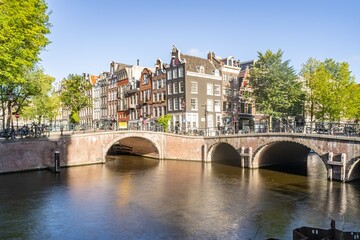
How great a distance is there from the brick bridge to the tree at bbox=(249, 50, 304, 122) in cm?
970

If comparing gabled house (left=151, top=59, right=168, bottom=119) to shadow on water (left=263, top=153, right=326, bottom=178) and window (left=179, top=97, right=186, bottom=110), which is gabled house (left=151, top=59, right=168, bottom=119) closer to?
window (left=179, top=97, right=186, bottom=110)

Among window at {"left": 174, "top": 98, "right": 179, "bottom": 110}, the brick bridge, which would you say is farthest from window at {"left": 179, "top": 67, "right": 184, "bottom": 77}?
the brick bridge

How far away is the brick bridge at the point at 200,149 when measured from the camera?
2694 cm

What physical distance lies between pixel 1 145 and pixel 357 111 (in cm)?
→ 4927

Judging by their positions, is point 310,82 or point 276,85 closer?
point 276,85

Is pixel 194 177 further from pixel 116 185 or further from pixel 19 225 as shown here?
pixel 19 225

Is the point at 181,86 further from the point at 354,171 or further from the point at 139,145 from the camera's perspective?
the point at 354,171

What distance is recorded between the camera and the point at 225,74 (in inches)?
2341

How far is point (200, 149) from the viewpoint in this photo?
4231 cm

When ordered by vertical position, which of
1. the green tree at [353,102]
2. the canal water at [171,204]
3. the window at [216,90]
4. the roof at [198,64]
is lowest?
the canal water at [171,204]

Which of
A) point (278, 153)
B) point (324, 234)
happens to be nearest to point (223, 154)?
point (278, 153)

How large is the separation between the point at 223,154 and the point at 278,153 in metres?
8.10

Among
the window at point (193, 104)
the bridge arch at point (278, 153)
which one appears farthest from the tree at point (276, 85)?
the window at point (193, 104)

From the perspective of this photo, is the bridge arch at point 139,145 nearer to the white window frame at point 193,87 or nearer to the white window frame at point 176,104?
the white window frame at point 176,104
